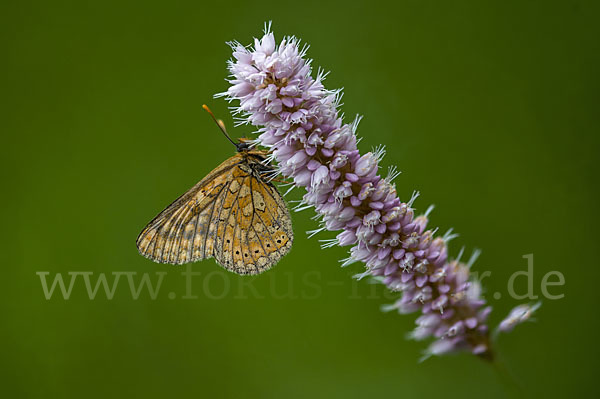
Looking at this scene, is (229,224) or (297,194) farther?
(297,194)

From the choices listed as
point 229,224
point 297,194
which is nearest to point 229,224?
point 229,224

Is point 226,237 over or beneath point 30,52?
beneath

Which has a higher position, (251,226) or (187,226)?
(187,226)

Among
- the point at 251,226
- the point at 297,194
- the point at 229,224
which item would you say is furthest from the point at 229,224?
the point at 297,194

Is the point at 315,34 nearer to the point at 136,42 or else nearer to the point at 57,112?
the point at 136,42

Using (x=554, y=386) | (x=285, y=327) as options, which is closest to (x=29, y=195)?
(x=285, y=327)

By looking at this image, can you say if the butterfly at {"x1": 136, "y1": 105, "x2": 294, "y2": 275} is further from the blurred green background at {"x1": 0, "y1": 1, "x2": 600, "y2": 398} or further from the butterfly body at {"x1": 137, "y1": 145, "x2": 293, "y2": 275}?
the blurred green background at {"x1": 0, "y1": 1, "x2": 600, "y2": 398}

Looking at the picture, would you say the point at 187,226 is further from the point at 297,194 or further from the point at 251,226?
the point at 297,194

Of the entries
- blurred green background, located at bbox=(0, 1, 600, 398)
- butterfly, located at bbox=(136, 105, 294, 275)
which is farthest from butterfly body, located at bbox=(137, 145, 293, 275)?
blurred green background, located at bbox=(0, 1, 600, 398)
